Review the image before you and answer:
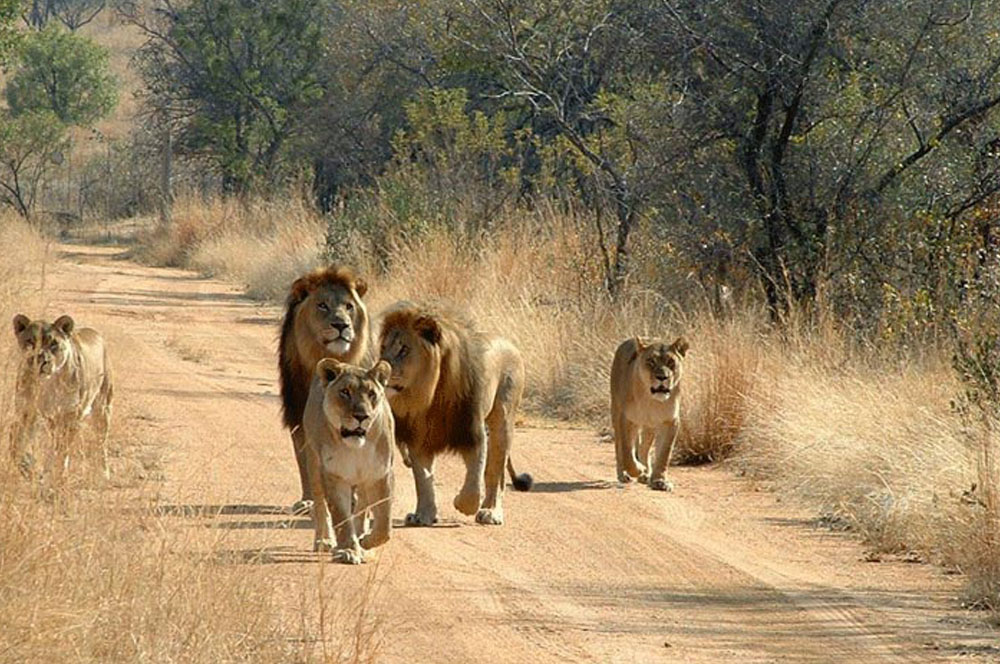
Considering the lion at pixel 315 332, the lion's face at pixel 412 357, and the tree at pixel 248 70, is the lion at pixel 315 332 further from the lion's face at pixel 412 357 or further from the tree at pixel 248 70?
the tree at pixel 248 70

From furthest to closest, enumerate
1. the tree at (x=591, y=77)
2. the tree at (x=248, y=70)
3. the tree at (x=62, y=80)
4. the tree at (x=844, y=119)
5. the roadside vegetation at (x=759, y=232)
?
the tree at (x=62, y=80), the tree at (x=248, y=70), the tree at (x=591, y=77), the tree at (x=844, y=119), the roadside vegetation at (x=759, y=232)

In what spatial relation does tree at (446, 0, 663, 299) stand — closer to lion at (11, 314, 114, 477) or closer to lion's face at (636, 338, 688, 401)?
lion's face at (636, 338, 688, 401)

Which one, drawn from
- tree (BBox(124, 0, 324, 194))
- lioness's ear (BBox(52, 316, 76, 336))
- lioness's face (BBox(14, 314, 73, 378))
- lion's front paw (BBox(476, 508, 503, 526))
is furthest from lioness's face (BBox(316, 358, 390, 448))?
tree (BBox(124, 0, 324, 194))

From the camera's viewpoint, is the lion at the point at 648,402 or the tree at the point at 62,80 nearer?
the lion at the point at 648,402

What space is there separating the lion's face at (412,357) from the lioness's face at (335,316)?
23 cm

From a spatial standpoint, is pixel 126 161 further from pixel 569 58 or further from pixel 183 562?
pixel 183 562

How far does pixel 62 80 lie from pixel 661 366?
48.0 metres

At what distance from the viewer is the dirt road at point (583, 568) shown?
6.52 meters

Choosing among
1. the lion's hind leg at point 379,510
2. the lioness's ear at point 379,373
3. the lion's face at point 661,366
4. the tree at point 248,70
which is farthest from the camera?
the tree at point 248,70

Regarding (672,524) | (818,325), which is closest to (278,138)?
(818,325)

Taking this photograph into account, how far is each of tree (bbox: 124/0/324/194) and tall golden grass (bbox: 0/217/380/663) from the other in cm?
3012

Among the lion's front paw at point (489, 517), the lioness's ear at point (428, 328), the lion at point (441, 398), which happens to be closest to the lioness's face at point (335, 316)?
the lion at point (441, 398)

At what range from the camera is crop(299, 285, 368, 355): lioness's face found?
28.1 feet

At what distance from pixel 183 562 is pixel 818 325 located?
24.4 ft
